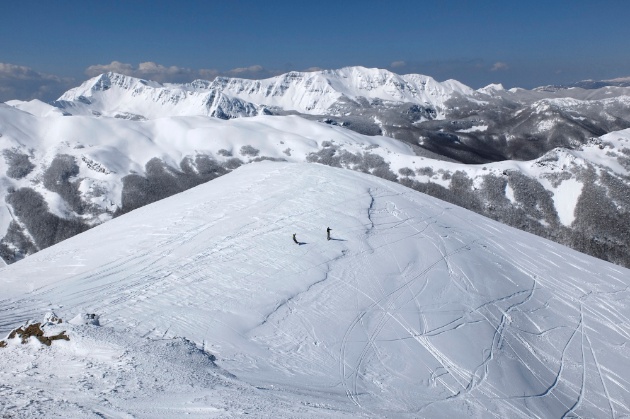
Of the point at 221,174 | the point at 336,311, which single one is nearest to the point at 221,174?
the point at 221,174

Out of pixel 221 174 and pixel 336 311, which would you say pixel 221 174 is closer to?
pixel 221 174

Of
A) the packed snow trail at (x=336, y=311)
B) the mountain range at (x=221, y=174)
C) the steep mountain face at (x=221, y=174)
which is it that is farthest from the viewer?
the steep mountain face at (x=221, y=174)

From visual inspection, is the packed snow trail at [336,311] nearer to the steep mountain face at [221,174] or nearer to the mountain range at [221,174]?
the steep mountain face at [221,174]

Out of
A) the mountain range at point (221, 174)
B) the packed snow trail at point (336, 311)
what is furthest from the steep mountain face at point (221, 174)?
the packed snow trail at point (336, 311)

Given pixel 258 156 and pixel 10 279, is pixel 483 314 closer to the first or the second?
pixel 10 279

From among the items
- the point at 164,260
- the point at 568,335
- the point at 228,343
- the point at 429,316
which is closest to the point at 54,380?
the point at 228,343

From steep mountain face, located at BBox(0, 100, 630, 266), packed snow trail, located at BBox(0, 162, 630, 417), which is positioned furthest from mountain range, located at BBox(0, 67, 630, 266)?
packed snow trail, located at BBox(0, 162, 630, 417)

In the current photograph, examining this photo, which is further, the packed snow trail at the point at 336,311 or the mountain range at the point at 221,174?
the mountain range at the point at 221,174

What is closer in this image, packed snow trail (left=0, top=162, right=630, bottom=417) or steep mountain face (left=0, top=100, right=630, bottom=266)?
packed snow trail (left=0, top=162, right=630, bottom=417)

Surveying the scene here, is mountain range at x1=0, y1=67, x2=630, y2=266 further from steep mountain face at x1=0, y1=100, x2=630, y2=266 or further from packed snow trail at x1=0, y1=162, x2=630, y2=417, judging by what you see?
packed snow trail at x1=0, y1=162, x2=630, y2=417
